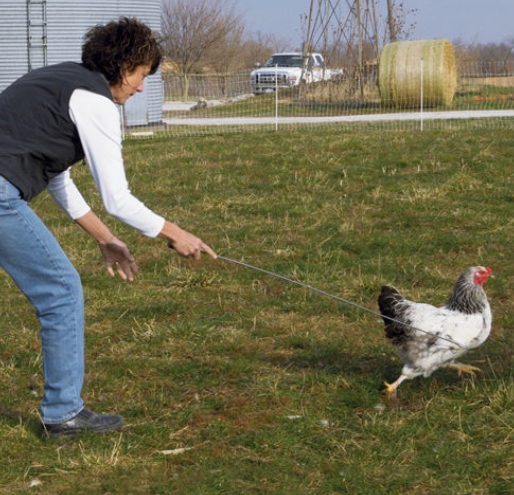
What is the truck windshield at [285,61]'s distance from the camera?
111ft

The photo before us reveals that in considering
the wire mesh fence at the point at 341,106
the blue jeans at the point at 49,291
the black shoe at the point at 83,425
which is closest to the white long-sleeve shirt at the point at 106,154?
the blue jeans at the point at 49,291

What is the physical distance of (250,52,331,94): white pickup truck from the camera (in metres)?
25.4

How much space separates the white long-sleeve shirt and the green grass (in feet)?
4.04

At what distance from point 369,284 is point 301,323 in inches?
38.9

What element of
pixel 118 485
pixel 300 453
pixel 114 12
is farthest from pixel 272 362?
pixel 114 12

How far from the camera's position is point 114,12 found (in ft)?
76.4

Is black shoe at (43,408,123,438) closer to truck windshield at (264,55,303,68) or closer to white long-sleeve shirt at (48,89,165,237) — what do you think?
white long-sleeve shirt at (48,89,165,237)

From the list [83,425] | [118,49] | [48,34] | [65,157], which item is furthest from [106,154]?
[48,34]

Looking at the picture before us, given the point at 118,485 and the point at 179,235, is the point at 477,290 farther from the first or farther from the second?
the point at 118,485

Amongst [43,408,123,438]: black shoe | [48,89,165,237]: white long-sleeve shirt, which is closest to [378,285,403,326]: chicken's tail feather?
[43,408,123,438]: black shoe

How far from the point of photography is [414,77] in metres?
22.0

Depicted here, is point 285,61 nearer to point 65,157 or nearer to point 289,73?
point 289,73

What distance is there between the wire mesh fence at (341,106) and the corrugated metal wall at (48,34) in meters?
0.66

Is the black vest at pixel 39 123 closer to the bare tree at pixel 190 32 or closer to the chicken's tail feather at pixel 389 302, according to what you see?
the chicken's tail feather at pixel 389 302
